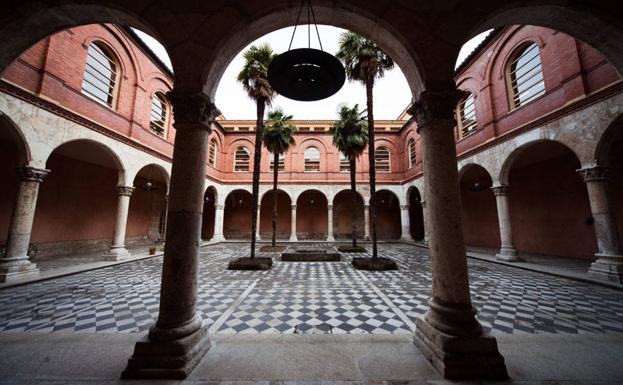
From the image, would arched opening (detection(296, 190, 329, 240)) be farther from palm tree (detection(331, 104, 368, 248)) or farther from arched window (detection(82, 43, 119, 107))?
arched window (detection(82, 43, 119, 107))

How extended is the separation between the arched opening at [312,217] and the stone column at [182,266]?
19500 millimetres

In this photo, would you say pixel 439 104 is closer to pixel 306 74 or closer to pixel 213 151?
pixel 306 74

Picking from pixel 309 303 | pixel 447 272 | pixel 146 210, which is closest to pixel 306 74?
pixel 447 272

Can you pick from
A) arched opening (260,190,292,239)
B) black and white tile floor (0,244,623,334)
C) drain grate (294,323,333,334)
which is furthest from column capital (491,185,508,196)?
arched opening (260,190,292,239)

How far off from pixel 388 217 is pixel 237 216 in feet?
47.5

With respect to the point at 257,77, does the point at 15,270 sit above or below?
below

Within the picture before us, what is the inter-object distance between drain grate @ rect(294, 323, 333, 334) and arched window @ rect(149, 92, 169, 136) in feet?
42.8

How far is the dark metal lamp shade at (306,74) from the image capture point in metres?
2.42

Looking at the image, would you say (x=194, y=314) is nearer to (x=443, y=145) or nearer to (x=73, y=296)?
(x=443, y=145)

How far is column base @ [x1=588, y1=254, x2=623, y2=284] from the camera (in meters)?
6.51

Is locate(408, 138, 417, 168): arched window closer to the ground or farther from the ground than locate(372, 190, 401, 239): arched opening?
farther from the ground

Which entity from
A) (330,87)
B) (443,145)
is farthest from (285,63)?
(443,145)

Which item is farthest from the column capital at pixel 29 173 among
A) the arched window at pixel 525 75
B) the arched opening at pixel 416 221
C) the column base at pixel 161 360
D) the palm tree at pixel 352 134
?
the arched opening at pixel 416 221

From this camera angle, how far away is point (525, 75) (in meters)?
9.88
